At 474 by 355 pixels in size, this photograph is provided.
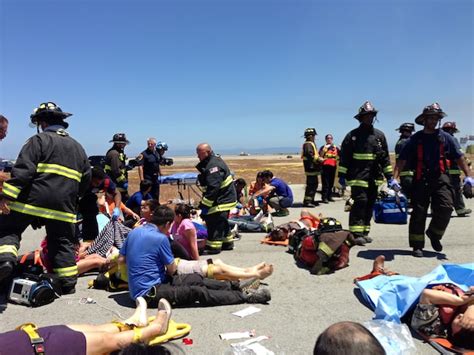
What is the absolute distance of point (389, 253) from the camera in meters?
5.82

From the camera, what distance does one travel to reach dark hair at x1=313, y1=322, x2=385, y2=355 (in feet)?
4.88

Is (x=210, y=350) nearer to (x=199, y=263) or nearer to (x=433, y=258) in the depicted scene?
(x=199, y=263)

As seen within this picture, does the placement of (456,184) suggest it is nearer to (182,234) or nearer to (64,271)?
(182,234)

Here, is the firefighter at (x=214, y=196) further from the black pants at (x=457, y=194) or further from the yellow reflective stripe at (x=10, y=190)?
the black pants at (x=457, y=194)

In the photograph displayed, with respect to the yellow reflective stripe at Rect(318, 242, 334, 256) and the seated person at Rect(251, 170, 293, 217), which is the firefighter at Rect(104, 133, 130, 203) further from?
the yellow reflective stripe at Rect(318, 242, 334, 256)

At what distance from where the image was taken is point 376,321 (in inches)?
129

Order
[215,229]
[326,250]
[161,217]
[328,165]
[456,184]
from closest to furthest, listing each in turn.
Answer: [161,217] → [326,250] → [215,229] → [456,184] → [328,165]

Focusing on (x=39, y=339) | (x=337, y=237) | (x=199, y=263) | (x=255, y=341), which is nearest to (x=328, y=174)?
(x=337, y=237)

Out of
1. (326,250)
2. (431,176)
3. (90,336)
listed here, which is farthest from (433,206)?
(90,336)

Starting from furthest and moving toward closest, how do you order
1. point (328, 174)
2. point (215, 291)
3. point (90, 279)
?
point (328, 174) < point (90, 279) < point (215, 291)

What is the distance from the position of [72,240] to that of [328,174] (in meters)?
7.79

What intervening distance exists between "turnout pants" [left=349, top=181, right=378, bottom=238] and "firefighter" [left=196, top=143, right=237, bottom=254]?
1.91 meters

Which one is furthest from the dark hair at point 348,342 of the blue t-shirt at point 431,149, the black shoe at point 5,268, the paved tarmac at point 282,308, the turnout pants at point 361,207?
the turnout pants at point 361,207

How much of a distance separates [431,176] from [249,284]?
123 inches
